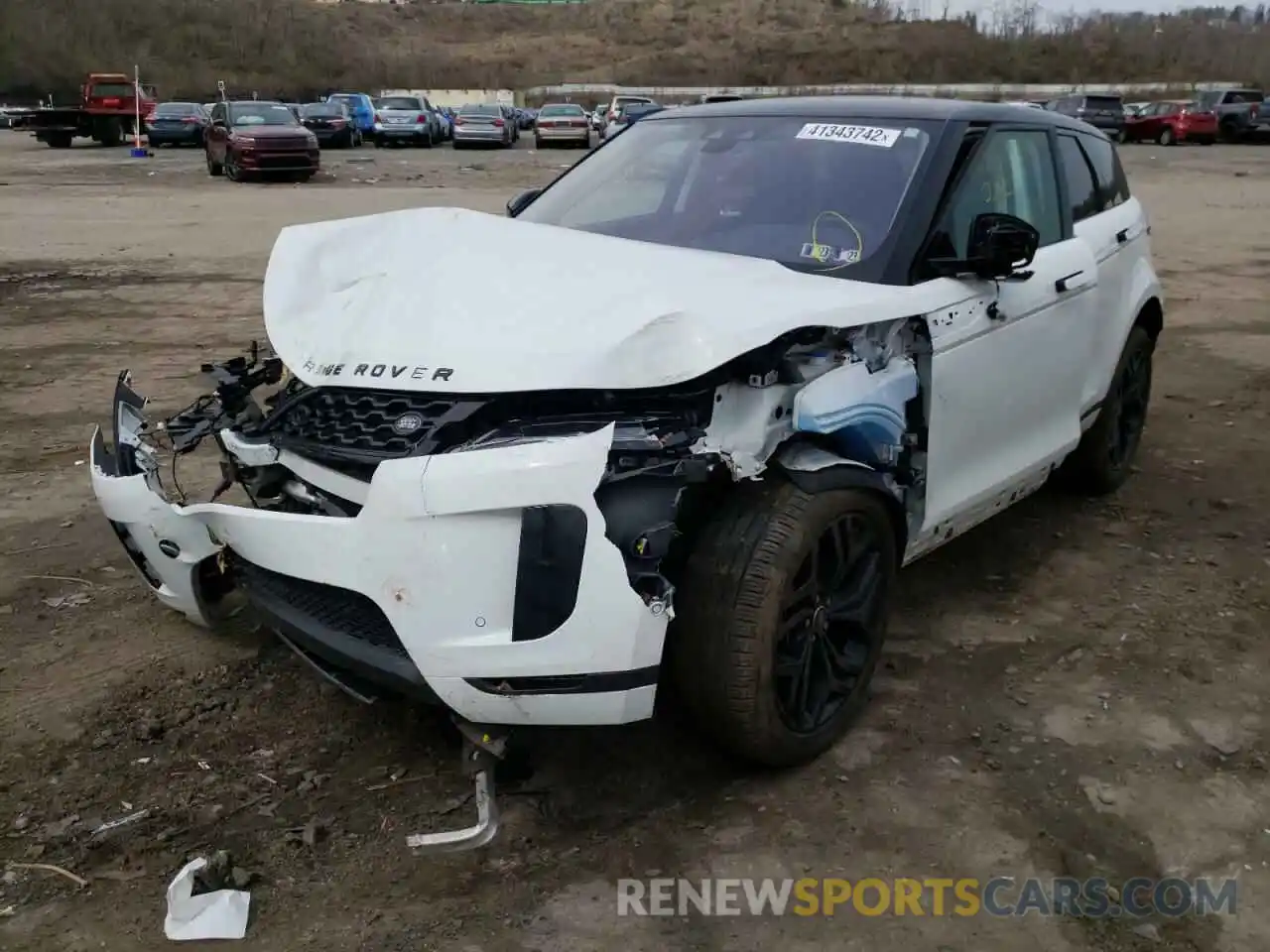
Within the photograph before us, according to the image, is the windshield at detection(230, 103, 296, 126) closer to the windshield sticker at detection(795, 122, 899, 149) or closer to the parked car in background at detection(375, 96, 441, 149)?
the parked car in background at detection(375, 96, 441, 149)

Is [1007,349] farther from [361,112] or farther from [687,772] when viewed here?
[361,112]

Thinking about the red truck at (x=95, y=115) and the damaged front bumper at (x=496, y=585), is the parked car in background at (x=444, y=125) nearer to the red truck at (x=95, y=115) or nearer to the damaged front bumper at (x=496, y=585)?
the red truck at (x=95, y=115)

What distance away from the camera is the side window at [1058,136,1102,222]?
177 inches

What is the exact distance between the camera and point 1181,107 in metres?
33.4

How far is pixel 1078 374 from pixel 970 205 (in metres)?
1.01

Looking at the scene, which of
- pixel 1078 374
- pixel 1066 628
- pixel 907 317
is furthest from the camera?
pixel 1078 374

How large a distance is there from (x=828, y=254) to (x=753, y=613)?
1339mm

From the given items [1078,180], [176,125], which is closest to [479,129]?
[176,125]

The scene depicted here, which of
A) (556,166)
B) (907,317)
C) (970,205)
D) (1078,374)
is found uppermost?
(970,205)

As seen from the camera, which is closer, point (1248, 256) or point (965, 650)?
point (965, 650)

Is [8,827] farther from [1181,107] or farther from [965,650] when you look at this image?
[1181,107]

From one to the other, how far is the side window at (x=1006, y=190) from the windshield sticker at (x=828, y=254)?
0.25m

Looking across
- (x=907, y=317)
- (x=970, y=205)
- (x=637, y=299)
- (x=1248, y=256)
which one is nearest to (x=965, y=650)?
(x=907, y=317)

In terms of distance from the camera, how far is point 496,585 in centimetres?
242
